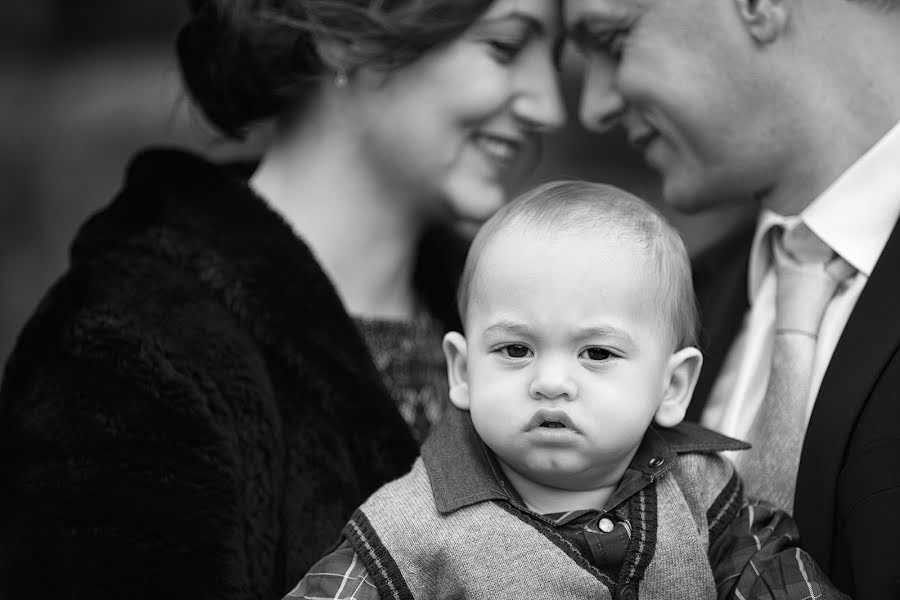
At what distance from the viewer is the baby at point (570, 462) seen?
6.87 feet

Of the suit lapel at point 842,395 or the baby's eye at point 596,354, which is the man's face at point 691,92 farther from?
the baby's eye at point 596,354

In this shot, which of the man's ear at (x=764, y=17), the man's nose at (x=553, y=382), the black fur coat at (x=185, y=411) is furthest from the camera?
the man's ear at (x=764, y=17)

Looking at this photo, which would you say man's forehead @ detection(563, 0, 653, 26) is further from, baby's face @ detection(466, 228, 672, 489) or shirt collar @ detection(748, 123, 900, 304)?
baby's face @ detection(466, 228, 672, 489)

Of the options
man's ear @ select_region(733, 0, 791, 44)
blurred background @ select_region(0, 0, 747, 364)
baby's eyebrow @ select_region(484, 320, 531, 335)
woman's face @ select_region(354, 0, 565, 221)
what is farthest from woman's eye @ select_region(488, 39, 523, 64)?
blurred background @ select_region(0, 0, 747, 364)

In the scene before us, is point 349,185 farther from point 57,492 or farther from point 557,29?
point 57,492

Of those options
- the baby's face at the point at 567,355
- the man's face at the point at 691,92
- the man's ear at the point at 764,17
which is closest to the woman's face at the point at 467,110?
the man's face at the point at 691,92

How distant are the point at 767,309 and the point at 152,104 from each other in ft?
19.8

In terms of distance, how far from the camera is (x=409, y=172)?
3096 millimetres

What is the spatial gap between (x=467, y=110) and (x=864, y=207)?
0.91m

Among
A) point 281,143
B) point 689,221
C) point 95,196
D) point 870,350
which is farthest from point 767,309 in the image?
point 95,196

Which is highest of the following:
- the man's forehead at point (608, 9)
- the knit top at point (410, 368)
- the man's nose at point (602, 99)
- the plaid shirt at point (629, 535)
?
the man's forehead at point (608, 9)

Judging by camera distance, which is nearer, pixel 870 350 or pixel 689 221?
pixel 870 350

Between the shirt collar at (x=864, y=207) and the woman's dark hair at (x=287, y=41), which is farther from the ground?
the woman's dark hair at (x=287, y=41)

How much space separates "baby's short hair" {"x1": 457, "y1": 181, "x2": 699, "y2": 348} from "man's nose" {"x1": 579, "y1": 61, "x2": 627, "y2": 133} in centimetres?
91
